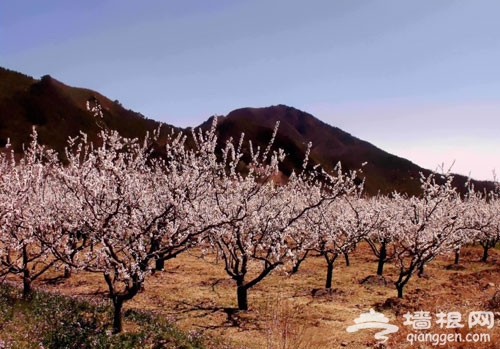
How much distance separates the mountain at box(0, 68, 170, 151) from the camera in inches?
4798

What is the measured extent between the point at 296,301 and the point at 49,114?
449ft

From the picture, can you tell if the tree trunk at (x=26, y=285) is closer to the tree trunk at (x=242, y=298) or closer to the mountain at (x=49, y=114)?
the tree trunk at (x=242, y=298)

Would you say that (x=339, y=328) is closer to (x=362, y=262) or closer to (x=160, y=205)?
(x=160, y=205)

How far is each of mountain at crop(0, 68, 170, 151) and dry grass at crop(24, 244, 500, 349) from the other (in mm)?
107743

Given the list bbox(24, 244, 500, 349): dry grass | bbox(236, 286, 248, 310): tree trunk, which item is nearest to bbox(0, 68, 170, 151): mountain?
bbox(24, 244, 500, 349): dry grass

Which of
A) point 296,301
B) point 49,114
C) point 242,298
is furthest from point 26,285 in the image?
point 49,114

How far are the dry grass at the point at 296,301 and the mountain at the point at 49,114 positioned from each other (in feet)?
353

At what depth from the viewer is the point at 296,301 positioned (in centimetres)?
1916

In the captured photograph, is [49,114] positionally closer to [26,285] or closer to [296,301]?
[26,285]

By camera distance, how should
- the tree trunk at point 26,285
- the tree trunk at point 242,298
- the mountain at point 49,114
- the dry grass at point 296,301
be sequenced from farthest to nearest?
the mountain at point 49,114 < the tree trunk at point 242,298 < the tree trunk at point 26,285 < the dry grass at point 296,301

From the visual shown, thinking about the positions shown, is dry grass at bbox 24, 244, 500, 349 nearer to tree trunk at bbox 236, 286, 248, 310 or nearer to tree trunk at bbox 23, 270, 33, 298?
tree trunk at bbox 236, 286, 248, 310

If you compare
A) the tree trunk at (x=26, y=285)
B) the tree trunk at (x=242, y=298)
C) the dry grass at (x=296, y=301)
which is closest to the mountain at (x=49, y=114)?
the dry grass at (x=296, y=301)

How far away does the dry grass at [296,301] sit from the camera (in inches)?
518

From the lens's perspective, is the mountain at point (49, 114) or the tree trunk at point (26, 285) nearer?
the tree trunk at point (26, 285)
